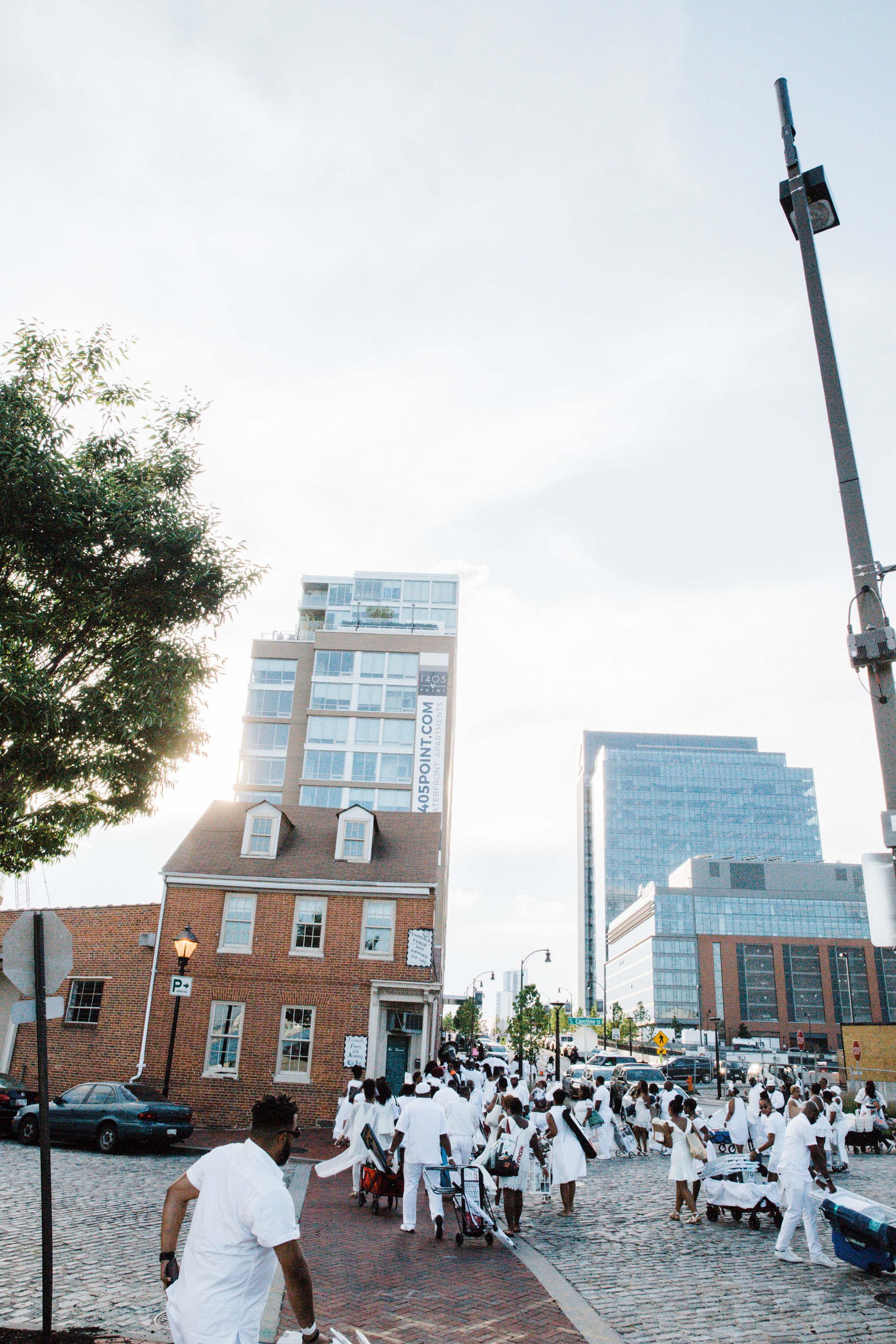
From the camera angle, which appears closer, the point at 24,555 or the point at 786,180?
the point at 786,180

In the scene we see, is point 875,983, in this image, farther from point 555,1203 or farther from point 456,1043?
point 555,1203

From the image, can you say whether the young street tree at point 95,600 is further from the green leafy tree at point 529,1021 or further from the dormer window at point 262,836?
the green leafy tree at point 529,1021

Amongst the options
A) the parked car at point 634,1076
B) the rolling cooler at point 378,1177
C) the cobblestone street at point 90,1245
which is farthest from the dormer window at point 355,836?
the rolling cooler at point 378,1177

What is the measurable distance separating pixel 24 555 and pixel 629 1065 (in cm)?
4150

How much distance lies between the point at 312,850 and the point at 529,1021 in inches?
2109

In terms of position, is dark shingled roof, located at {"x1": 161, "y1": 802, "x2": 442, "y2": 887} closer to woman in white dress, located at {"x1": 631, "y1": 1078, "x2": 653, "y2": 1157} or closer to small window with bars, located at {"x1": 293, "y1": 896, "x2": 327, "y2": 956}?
small window with bars, located at {"x1": 293, "y1": 896, "x2": 327, "y2": 956}

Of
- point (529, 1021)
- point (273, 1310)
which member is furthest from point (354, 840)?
point (529, 1021)

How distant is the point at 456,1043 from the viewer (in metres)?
55.4

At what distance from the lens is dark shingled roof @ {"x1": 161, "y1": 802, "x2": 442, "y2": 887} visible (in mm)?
26250

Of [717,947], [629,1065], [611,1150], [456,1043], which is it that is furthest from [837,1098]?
[717,947]

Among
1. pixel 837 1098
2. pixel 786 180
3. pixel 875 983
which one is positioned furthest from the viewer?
pixel 875 983

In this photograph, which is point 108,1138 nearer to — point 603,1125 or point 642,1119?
point 603,1125

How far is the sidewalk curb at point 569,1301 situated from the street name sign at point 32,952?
3.33m

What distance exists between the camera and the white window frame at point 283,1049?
23641 millimetres
